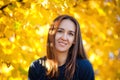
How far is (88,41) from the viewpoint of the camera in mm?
8312

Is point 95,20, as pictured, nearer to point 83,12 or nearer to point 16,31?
point 83,12

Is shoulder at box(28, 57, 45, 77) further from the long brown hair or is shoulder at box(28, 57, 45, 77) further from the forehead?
the forehead

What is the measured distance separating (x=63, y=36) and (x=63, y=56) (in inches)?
7.7

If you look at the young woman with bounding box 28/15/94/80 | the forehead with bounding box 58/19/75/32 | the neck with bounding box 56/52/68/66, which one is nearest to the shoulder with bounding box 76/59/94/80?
the young woman with bounding box 28/15/94/80

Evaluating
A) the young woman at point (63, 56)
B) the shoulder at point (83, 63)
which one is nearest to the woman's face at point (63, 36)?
the young woman at point (63, 56)

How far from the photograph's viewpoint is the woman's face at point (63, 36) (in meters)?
4.43

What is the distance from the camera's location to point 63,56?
14.7 feet

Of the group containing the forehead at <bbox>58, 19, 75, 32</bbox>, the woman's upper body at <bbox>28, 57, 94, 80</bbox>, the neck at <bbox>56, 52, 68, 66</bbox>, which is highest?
the forehead at <bbox>58, 19, 75, 32</bbox>

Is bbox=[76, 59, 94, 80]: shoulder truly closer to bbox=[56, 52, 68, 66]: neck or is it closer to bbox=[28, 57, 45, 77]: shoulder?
bbox=[56, 52, 68, 66]: neck

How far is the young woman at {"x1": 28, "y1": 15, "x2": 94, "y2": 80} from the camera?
4.39 m

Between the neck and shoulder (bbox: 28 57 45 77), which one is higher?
the neck

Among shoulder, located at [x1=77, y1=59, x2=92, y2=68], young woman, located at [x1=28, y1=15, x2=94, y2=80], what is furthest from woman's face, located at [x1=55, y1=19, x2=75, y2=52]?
shoulder, located at [x1=77, y1=59, x2=92, y2=68]

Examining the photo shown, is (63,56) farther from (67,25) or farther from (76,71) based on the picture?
(67,25)

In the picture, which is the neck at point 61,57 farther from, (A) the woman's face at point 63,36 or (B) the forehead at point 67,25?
(B) the forehead at point 67,25
